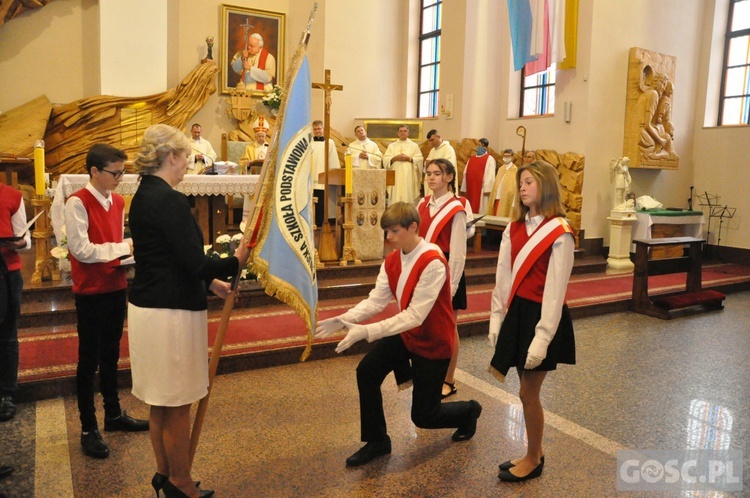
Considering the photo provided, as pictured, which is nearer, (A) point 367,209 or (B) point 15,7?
(A) point 367,209

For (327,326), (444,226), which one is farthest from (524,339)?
(444,226)

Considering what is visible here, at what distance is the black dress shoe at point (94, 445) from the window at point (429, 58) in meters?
10.4

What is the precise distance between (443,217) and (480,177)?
22.5 ft

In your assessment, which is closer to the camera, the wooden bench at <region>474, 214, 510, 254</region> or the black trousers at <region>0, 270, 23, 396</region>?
the black trousers at <region>0, 270, 23, 396</region>

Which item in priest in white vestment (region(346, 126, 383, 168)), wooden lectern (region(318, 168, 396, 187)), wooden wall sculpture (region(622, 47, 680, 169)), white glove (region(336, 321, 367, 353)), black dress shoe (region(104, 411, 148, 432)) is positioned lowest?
black dress shoe (region(104, 411, 148, 432))

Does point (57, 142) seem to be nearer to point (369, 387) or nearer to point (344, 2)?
point (344, 2)

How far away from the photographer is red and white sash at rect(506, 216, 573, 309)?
2.72 meters

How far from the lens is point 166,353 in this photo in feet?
7.58

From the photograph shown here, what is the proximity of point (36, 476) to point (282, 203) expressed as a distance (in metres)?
1.78

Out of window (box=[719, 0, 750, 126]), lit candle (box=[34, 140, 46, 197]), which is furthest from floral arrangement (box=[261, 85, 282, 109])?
window (box=[719, 0, 750, 126])

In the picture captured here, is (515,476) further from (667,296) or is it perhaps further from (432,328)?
(667,296)

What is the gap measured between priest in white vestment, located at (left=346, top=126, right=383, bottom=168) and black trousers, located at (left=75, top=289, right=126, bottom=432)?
697 cm

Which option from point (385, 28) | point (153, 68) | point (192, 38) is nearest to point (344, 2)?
point (385, 28)

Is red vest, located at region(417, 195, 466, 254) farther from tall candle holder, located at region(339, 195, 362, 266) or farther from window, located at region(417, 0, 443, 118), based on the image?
window, located at region(417, 0, 443, 118)
